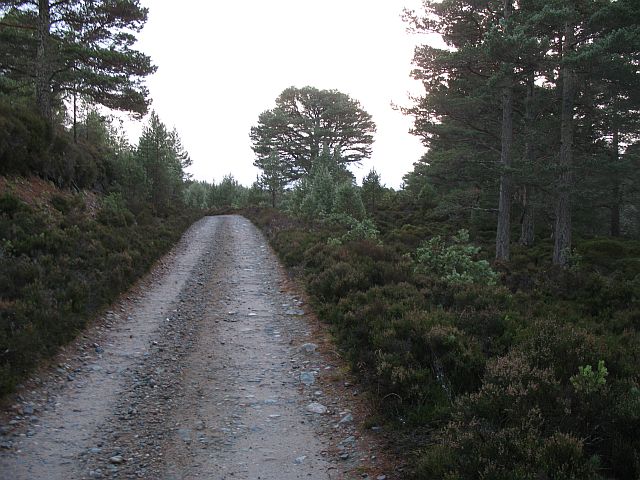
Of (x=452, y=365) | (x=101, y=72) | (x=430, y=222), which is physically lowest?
(x=452, y=365)

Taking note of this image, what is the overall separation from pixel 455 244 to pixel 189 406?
1288 centimetres

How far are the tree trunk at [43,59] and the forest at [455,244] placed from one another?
83 mm

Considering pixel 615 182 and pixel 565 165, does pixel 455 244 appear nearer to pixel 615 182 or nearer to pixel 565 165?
pixel 565 165

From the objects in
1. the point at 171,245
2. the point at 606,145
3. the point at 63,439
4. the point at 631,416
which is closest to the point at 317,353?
the point at 63,439

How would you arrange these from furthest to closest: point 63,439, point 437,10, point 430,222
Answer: point 430,222 → point 437,10 → point 63,439

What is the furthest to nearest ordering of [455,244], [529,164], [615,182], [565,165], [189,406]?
[615,182] → [529,164] → [565,165] → [455,244] → [189,406]

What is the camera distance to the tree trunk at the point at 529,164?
19.2 metres

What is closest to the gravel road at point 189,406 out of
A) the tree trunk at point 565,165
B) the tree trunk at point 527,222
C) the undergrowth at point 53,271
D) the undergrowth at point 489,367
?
the undergrowth at point 53,271

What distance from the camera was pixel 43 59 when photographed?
16422 millimetres

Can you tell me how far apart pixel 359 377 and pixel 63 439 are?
12.1 feet

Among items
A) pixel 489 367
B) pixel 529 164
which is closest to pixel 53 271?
pixel 489 367

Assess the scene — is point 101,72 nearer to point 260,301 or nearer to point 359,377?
point 260,301

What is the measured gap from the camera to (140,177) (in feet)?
88.8

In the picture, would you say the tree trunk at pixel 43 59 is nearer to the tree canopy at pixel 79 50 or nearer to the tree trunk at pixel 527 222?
the tree canopy at pixel 79 50
